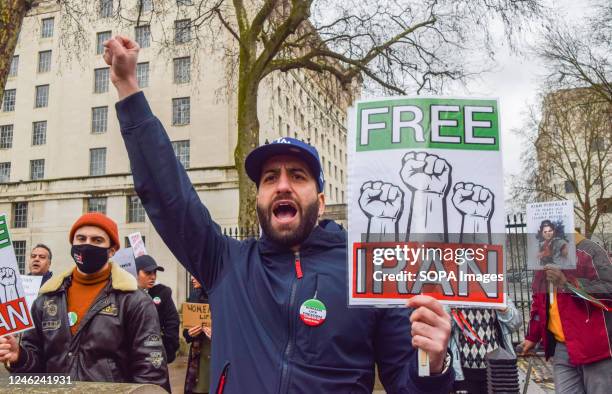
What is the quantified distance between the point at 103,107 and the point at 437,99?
42479 millimetres

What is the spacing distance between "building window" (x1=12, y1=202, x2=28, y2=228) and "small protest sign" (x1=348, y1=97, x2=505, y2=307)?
4436 cm

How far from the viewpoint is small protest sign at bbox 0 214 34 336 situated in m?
2.98

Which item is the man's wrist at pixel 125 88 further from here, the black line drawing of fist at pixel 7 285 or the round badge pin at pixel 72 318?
the round badge pin at pixel 72 318

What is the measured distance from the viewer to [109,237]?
12.9ft

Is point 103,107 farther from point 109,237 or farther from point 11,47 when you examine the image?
point 109,237

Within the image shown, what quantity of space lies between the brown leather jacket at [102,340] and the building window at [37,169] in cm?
4246

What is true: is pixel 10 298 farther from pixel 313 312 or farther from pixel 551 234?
pixel 551 234

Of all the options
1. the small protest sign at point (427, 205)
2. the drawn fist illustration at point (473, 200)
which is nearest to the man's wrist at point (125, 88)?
the small protest sign at point (427, 205)

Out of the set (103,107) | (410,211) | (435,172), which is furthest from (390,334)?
(103,107)

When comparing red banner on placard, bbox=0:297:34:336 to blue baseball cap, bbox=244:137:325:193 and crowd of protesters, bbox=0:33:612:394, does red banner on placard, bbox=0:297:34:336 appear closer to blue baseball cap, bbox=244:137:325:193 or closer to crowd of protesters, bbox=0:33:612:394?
crowd of protesters, bbox=0:33:612:394

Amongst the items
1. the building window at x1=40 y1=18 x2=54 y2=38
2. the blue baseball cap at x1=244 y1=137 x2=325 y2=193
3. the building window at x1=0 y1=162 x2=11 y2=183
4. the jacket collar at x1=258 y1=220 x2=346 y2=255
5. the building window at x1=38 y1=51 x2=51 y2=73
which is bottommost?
the jacket collar at x1=258 y1=220 x2=346 y2=255

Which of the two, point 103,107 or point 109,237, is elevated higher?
point 103,107

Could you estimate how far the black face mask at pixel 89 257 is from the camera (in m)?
3.66

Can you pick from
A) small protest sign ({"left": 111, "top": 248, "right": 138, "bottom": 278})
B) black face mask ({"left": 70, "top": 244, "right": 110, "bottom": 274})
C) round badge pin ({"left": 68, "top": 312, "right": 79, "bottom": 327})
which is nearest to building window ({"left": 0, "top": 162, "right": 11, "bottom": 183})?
small protest sign ({"left": 111, "top": 248, "right": 138, "bottom": 278})
